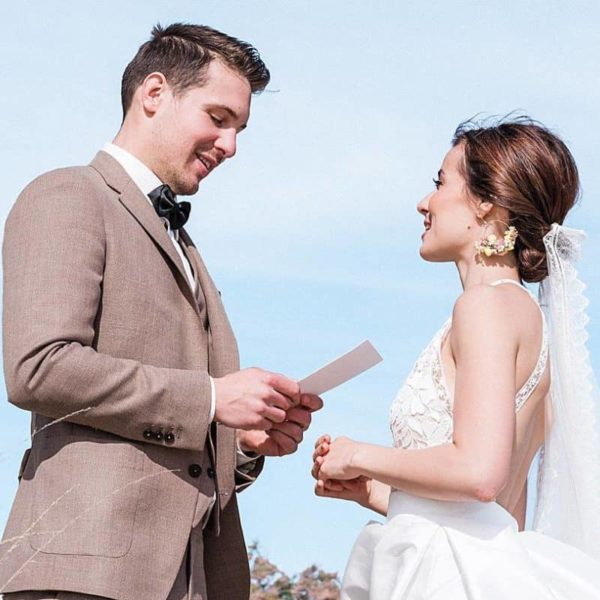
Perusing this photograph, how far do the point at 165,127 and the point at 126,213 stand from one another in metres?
0.51

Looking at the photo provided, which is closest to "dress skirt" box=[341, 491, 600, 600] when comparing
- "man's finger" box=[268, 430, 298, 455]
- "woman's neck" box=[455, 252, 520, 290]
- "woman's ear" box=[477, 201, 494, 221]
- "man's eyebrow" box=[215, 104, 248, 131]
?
"man's finger" box=[268, 430, 298, 455]

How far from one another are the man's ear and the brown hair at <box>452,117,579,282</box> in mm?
1088

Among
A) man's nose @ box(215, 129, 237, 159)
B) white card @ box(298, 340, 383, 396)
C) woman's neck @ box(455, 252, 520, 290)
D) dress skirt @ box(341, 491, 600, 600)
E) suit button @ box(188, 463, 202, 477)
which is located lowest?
dress skirt @ box(341, 491, 600, 600)

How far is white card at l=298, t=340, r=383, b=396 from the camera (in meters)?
3.60

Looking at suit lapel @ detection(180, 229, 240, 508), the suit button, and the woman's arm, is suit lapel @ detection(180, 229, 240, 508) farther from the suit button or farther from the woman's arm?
the woman's arm

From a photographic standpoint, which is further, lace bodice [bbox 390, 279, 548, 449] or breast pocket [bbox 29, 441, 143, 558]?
lace bodice [bbox 390, 279, 548, 449]

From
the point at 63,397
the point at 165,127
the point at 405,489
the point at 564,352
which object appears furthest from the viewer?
the point at 165,127

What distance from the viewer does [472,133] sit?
408cm

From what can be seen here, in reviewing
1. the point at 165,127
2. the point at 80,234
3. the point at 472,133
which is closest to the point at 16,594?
the point at 80,234

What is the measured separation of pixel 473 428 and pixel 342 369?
0.47 m

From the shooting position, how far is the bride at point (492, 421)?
350 cm

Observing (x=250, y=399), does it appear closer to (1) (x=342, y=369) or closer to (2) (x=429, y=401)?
(1) (x=342, y=369)

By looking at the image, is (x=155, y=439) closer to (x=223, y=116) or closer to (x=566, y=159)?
(x=223, y=116)

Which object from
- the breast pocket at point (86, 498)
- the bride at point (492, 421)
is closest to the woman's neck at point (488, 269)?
the bride at point (492, 421)
